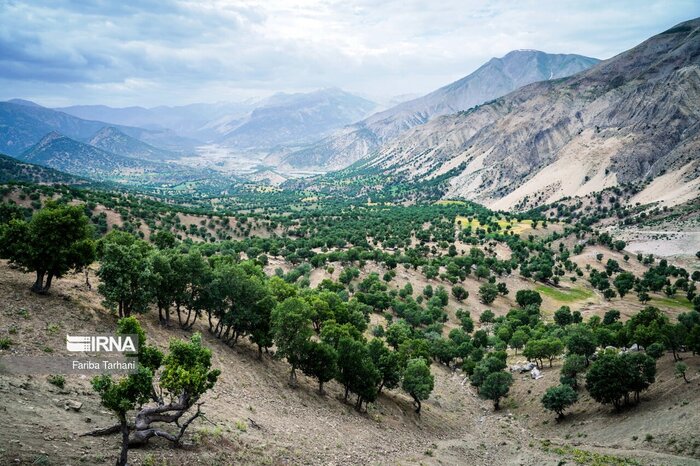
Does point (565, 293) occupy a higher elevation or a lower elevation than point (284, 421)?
lower

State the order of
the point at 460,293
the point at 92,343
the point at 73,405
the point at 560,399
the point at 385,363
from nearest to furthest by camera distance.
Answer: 1. the point at 73,405
2. the point at 92,343
3. the point at 385,363
4. the point at 560,399
5. the point at 460,293

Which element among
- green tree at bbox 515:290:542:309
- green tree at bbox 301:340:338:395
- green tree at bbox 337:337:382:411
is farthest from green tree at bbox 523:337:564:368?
green tree at bbox 515:290:542:309

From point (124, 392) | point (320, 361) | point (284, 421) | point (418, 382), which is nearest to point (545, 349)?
point (418, 382)

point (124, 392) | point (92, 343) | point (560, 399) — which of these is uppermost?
point (124, 392)

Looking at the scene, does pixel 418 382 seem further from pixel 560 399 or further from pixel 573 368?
pixel 573 368

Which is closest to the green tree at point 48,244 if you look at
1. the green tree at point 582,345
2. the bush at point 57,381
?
the bush at point 57,381

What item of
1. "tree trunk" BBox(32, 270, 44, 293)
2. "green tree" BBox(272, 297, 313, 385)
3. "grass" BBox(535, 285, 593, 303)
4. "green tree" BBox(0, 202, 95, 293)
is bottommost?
"grass" BBox(535, 285, 593, 303)

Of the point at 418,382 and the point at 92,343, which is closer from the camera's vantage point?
the point at 92,343

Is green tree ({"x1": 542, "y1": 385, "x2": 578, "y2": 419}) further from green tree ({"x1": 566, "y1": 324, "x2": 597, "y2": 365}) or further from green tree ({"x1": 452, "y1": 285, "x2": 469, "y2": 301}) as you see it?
green tree ({"x1": 452, "y1": 285, "x2": 469, "y2": 301})
